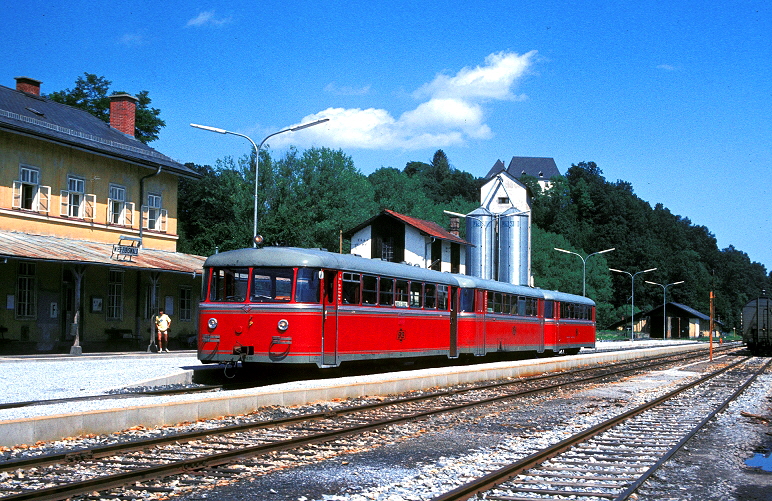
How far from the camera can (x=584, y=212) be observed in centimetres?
13338

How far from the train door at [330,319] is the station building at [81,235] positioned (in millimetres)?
10009

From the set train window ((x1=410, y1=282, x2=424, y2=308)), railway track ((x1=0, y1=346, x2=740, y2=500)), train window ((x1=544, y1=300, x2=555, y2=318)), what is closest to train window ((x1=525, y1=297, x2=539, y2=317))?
train window ((x1=544, y1=300, x2=555, y2=318))

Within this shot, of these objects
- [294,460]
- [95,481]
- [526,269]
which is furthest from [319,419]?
[526,269]

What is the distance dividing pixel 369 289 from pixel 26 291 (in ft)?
45.3

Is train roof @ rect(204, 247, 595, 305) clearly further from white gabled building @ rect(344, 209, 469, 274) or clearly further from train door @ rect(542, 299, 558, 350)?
white gabled building @ rect(344, 209, 469, 274)

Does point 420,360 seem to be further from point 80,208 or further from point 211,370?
point 80,208

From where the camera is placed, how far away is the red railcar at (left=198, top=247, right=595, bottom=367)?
56.9ft

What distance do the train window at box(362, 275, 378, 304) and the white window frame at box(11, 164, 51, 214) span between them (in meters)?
15.0

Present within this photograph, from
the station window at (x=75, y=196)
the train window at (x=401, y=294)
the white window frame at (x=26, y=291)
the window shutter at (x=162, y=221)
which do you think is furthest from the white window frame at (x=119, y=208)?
the train window at (x=401, y=294)

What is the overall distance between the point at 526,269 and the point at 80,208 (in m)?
46.0

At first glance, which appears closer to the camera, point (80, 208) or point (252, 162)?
point (80, 208)

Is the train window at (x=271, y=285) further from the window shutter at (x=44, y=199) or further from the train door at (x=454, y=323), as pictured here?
the window shutter at (x=44, y=199)

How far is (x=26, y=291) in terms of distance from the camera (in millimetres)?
27672

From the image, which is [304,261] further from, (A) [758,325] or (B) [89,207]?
(A) [758,325]
